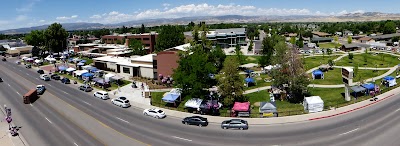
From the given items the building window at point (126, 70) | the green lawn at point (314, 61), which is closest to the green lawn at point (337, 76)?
the green lawn at point (314, 61)

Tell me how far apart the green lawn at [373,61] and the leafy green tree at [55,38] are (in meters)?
113

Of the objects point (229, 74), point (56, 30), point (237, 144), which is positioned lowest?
point (237, 144)

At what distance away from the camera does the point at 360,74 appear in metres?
79.9

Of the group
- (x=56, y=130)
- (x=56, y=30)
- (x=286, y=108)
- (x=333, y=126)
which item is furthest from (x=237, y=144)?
(x=56, y=30)

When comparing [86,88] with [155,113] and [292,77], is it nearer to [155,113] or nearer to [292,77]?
[155,113]

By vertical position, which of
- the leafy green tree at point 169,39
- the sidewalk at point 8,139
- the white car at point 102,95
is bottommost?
the sidewalk at point 8,139

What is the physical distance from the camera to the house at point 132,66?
82.6 metres

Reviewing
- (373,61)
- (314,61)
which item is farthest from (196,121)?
(373,61)

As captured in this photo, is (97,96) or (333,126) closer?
(333,126)

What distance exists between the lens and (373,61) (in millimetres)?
100500

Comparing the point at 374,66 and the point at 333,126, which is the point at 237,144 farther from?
the point at 374,66

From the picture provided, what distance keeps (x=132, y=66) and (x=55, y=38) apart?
6960 centimetres

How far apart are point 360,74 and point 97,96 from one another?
216 ft

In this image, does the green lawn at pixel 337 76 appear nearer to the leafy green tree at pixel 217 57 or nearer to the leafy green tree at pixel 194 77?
the leafy green tree at pixel 217 57
